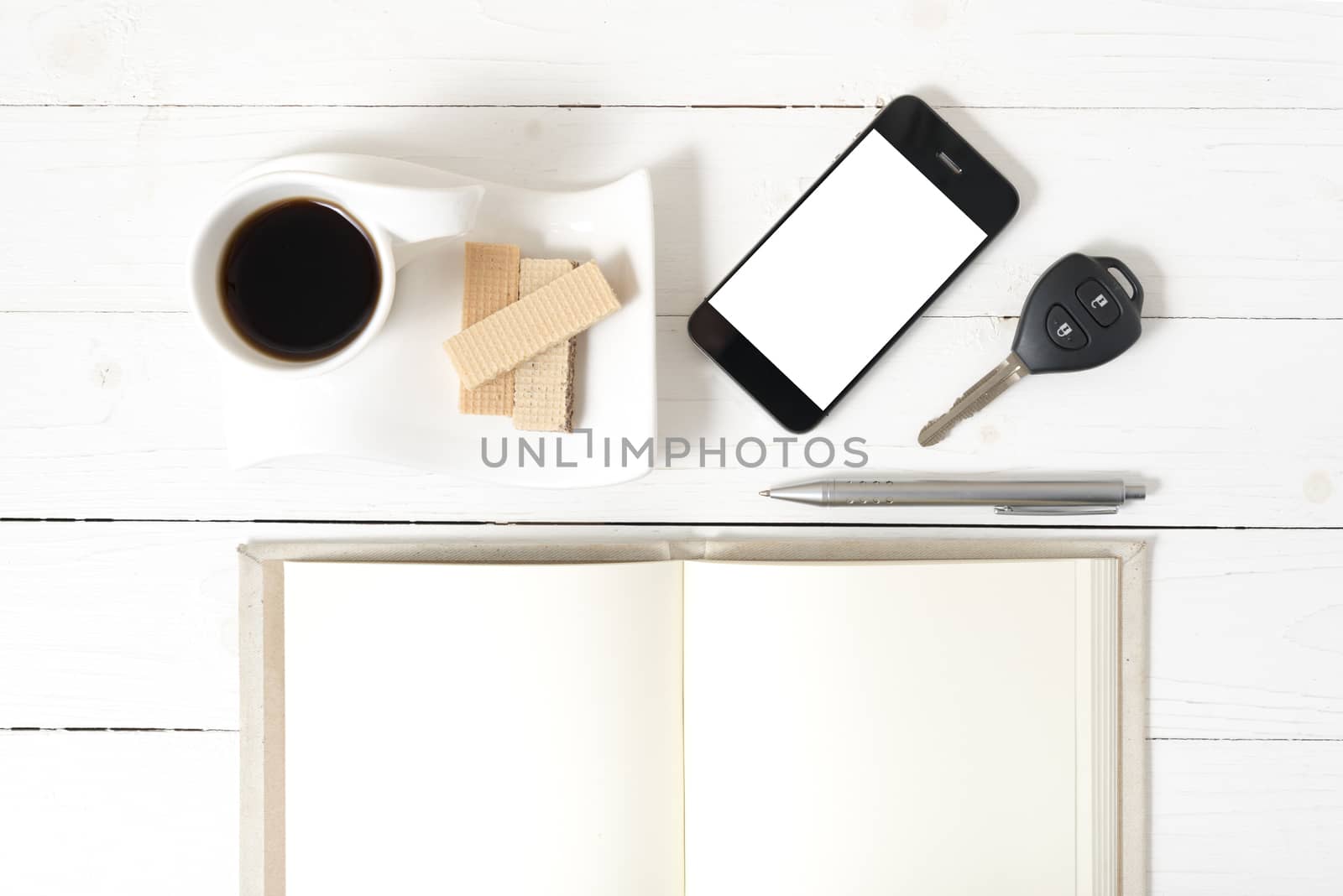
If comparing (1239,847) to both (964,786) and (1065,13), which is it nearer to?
(964,786)

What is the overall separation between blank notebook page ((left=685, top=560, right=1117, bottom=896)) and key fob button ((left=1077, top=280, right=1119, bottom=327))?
16cm

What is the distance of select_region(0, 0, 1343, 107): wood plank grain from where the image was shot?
0.55 metres

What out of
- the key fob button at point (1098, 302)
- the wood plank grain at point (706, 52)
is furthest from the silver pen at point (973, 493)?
the wood plank grain at point (706, 52)

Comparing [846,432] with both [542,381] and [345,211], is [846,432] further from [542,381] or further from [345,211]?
[345,211]

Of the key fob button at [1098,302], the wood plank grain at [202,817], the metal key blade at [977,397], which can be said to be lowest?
the wood plank grain at [202,817]

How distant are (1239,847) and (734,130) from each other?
23.7 inches

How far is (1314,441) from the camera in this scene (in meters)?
0.56

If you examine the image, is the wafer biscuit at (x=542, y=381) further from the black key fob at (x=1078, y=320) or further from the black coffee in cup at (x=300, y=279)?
the black key fob at (x=1078, y=320)

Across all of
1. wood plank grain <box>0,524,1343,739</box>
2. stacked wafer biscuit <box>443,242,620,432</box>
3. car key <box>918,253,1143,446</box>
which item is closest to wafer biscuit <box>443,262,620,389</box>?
stacked wafer biscuit <box>443,242,620,432</box>

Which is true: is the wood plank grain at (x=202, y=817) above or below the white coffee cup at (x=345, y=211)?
below

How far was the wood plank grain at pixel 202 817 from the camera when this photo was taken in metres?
0.57

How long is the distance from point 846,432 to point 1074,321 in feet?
0.52

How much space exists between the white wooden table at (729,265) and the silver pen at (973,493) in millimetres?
20

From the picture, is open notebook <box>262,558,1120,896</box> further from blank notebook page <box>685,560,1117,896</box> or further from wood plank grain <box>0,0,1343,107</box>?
wood plank grain <box>0,0,1343,107</box>
